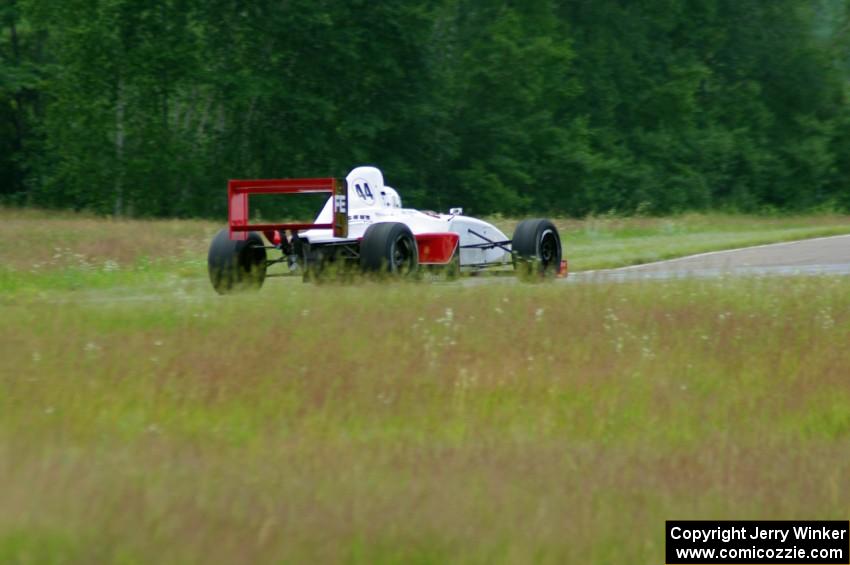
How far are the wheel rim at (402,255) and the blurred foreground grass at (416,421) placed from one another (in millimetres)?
1690

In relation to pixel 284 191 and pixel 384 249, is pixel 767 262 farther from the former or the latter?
pixel 284 191

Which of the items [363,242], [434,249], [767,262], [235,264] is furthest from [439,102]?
[235,264]

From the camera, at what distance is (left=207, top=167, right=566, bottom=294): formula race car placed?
Answer: 52.8 ft

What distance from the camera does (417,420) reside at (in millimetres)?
9297

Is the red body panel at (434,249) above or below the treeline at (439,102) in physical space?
below

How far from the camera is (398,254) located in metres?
16.5

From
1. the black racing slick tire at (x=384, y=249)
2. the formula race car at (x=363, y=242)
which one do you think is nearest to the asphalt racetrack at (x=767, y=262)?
the formula race car at (x=363, y=242)

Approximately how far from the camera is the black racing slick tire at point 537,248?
17.5 metres

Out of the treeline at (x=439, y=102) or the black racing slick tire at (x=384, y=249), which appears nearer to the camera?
the black racing slick tire at (x=384, y=249)

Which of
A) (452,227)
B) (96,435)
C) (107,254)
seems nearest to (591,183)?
(107,254)

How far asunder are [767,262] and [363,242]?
31.7 ft
